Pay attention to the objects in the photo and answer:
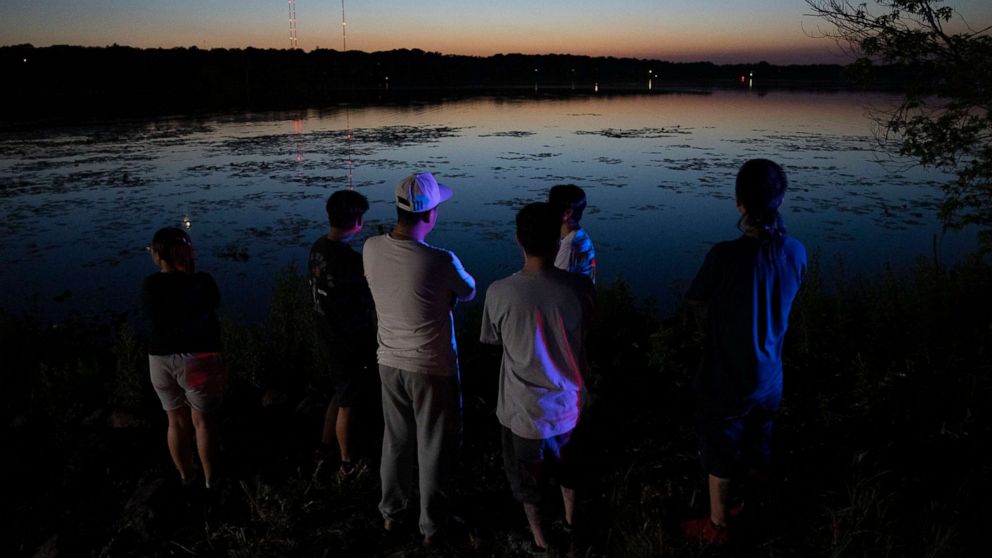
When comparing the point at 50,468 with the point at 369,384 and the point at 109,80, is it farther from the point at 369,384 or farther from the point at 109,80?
the point at 109,80

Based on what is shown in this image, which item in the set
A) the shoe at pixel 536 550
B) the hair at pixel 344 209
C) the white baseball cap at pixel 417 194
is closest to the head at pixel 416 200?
the white baseball cap at pixel 417 194

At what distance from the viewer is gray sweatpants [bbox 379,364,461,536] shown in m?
3.25

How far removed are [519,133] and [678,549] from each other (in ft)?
103

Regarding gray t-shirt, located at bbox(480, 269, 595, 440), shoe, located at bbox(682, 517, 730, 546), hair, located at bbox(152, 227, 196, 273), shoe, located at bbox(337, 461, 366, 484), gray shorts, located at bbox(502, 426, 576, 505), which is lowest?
shoe, located at bbox(337, 461, 366, 484)

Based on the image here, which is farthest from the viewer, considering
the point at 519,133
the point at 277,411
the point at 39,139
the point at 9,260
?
the point at 519,133

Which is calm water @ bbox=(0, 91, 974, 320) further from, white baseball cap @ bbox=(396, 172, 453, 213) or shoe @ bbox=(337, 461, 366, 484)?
shoe @ bbox=(337, 461, 366, 484)

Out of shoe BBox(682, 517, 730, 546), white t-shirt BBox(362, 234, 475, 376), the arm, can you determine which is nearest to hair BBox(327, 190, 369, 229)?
white t-shirt BBox(362, 234, 475, 376)

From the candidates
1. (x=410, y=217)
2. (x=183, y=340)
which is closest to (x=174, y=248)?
(x=183, y=340)

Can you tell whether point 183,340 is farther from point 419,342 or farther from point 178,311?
point 419,342

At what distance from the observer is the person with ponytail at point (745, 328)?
2.81 meters

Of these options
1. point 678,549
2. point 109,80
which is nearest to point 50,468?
point 678,549

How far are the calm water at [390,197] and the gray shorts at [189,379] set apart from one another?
20.1 ft

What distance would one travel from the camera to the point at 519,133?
33.0m

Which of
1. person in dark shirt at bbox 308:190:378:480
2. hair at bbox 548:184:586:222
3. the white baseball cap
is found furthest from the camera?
hair at bbox 548:184:586:222
